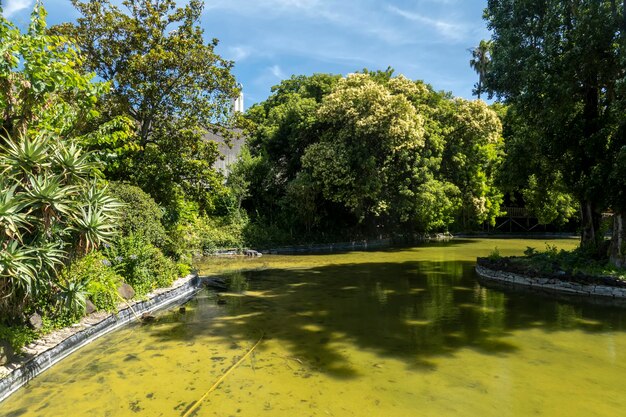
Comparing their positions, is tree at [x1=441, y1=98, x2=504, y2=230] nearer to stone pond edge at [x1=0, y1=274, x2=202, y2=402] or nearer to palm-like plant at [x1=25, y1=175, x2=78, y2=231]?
stone pond edge at [x1=0, y1=274, x2=202, y2=402]

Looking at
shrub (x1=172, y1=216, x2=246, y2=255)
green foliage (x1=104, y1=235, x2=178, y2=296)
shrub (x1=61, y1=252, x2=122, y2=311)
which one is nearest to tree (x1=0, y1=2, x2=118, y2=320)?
shrub (x1=61, y1=252, x2=122, y2=311)

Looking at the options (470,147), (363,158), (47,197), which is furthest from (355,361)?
(470,147)

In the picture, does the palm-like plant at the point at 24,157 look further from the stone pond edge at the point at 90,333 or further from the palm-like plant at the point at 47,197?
the stone pond edge at the point at 90,333

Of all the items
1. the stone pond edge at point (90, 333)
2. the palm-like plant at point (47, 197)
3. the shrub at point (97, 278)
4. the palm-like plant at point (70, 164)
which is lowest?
the stone pond edge at point (90, 333)

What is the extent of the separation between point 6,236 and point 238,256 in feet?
54.0

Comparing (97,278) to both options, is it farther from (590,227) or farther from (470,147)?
(470,147)

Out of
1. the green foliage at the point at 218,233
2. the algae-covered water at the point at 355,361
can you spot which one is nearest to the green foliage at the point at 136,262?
the algae-covered water at the point at 355,361

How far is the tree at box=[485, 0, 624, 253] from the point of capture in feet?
38.3

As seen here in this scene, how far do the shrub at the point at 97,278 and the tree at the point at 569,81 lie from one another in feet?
39.6

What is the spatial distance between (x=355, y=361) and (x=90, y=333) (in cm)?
463

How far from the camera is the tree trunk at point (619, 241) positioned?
12.3 meters

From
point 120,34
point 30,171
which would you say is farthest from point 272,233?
point 30,171

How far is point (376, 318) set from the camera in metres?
9.44

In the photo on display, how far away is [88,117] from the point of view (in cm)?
838
